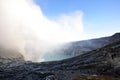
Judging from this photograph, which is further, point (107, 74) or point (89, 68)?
point (89, 68)

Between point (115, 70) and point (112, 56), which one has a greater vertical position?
point (112, 56)

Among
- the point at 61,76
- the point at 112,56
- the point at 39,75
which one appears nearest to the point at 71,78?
the point at 61,76

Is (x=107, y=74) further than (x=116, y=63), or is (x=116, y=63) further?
(x=116, y=63)

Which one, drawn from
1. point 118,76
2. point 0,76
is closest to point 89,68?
point 118,76

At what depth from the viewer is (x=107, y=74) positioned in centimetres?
9188

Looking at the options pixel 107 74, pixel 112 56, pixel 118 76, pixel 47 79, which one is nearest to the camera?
pixel 47 79

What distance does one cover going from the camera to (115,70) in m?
92.5

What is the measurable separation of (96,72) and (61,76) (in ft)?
69.9

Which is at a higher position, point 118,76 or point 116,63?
point 116,63

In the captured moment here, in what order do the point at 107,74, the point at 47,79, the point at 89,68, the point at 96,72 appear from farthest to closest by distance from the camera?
the point at 89,68
the point at 96,72
the point at 107,74
the point at 47,79

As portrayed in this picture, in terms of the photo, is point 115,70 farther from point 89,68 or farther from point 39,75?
point 39,75

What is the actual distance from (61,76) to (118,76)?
75.1 ft

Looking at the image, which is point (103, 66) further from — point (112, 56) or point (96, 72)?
point (112, 56)

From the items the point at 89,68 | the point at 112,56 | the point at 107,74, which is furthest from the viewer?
the point at 112,56
